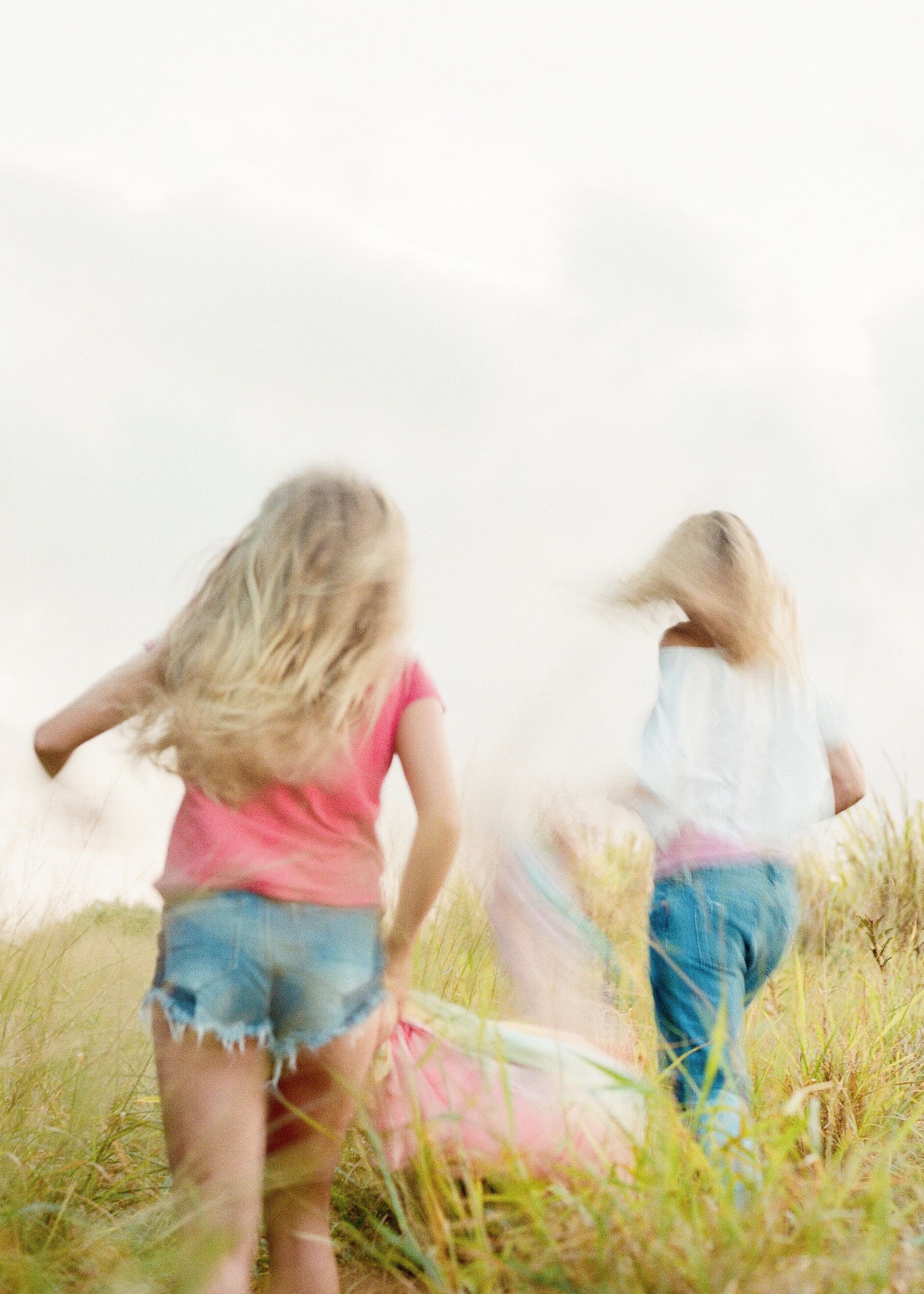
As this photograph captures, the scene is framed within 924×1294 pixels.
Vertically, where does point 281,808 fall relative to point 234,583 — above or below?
below

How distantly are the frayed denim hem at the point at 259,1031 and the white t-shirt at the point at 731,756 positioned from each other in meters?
1.04

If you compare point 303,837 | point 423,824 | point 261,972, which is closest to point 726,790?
point 423,824

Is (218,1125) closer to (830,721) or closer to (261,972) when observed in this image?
(261,972)

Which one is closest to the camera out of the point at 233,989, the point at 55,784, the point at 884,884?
the point at 233,989

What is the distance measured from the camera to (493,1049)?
72.7 inches

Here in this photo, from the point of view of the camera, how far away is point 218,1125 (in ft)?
5.63

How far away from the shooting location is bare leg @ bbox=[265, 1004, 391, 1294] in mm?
1821

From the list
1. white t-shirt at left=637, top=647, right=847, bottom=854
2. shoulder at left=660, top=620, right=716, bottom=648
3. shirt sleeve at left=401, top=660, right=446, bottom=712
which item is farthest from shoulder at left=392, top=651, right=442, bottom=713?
shoulder at left=660, top=620, right=716, bottom=648

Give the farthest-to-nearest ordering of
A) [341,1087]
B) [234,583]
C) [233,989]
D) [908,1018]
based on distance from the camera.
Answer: [908,1018]
[234,583]
[341,1087]
[233,989]

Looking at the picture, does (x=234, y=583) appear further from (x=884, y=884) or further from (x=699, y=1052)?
(x=884, y=884)

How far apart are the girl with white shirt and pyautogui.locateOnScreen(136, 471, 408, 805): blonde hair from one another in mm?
980

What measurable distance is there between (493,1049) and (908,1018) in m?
2.25

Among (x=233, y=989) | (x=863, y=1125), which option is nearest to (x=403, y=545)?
(x=233, y=989)

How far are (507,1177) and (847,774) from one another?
164 centimetres
